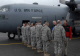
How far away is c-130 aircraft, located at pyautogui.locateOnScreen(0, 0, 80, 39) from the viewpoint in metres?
13.9

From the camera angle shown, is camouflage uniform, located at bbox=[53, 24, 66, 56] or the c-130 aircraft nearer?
camouflage uniform, located at bbox=[53, 24, 66, 56]

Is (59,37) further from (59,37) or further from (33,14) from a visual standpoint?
(33,14)

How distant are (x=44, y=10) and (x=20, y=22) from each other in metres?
2.67

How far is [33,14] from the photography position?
1455 cm

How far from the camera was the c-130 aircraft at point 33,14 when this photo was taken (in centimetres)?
1386

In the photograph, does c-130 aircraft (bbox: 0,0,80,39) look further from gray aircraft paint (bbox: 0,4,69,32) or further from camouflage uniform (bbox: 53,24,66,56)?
camouflage uniform (bbox: 53,24,66,56)

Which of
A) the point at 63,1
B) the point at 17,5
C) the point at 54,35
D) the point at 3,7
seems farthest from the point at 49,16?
the point at 54,35

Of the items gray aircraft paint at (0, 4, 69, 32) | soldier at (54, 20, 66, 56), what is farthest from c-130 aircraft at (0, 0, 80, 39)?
soldier at (54, 20, 66, 56)

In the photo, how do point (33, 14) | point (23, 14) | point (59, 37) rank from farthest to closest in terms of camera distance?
1. point (33, 14)
2. point (23, 14)
3. point (59, 37)

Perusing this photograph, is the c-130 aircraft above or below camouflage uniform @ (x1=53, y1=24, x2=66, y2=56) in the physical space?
above

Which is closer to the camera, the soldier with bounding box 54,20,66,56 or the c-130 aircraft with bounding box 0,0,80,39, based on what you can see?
the soldier with bounding box 54,20,66,56

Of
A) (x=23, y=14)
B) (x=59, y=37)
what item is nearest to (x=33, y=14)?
(x=23, y=14)

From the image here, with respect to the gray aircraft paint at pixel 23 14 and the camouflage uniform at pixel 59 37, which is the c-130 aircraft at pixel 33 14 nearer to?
the gray aircraft paint at pixel 23 14

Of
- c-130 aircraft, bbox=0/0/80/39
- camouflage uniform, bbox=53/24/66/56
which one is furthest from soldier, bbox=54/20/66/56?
c-130 aircraft, bbox=0/0/80/39
